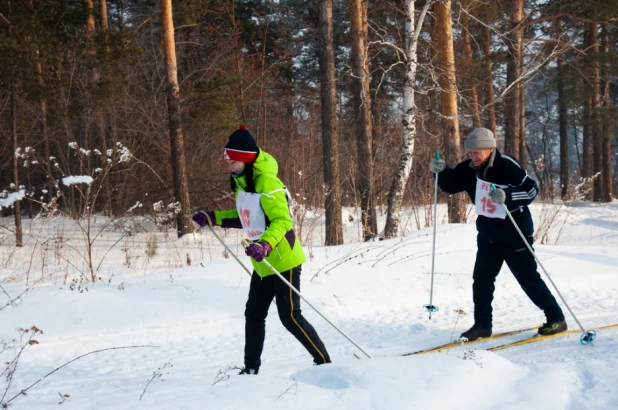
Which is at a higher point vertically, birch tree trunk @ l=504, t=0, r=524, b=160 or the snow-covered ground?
birch tree trunk @ l=504, t=0, r=524, b=160

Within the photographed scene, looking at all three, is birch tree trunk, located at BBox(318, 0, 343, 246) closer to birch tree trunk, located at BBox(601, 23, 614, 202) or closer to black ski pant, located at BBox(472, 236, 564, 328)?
black ski pant, located at BBox(472, 236, 564, 328)

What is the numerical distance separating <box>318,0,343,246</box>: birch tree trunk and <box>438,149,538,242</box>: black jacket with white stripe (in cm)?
621

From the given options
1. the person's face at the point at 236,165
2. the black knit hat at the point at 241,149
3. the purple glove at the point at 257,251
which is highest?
the black knit hat at the point at 241,149

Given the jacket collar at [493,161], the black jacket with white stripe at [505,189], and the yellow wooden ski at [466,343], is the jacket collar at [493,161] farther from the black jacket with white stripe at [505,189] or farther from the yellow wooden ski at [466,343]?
the yellow wooden ski at [466,343]

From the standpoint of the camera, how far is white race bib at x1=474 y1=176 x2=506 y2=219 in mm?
4711

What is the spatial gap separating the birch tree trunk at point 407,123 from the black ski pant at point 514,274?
5.30 metres

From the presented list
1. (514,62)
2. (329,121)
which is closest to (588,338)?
(329,121)

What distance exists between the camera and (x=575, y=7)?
15.6 m

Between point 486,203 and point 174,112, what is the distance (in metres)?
9.24

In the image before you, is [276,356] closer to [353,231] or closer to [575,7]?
[353,231]

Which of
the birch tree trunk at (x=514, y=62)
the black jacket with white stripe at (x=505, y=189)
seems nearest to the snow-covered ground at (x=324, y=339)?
the black jacket with white stripe at (x=505, y=189)

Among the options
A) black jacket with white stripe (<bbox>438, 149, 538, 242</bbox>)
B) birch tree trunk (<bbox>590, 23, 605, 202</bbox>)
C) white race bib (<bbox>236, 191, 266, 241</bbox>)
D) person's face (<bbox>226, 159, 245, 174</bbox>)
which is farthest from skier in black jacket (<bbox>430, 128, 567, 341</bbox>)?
birch tree trunk (<bbox>590, 23, 605, 202</bbox>)

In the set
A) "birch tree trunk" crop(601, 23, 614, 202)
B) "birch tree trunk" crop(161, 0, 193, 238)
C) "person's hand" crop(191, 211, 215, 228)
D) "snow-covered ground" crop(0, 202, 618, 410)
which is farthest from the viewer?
"birch tree trunk" crop(601, 23, 614, 202)

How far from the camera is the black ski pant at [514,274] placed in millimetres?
4773
